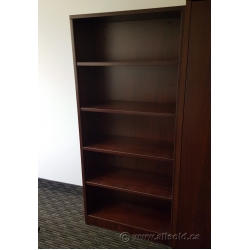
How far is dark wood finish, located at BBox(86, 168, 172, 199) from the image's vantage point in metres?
1.69

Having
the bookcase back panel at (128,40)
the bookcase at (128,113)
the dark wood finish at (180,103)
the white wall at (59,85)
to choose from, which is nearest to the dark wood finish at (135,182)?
the bookcase at (128,113)

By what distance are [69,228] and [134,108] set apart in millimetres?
1219

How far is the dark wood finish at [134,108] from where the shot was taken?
1.52 metres

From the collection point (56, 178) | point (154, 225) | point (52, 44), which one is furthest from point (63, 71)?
point (154, 225)

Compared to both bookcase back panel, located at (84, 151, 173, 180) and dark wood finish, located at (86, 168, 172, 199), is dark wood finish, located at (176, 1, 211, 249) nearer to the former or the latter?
dark wood finish, located at (86, 168, 172, 199)

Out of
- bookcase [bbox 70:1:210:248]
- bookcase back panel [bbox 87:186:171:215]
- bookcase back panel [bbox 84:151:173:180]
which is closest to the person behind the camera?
bookcase [bbox 70:1:210:248]

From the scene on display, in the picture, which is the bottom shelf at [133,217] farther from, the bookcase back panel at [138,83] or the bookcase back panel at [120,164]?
the bookcase back panel at [138,83]

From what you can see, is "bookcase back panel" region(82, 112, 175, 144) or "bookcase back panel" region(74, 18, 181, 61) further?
"bookcase back panel" region(82, 112, 175, 144)

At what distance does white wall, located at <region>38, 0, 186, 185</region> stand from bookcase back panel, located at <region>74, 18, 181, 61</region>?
180 millimetres

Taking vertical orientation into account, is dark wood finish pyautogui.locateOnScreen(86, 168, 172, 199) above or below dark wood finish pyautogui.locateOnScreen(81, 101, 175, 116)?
below

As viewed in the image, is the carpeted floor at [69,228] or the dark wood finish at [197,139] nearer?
the dark wood finish at [197,139]

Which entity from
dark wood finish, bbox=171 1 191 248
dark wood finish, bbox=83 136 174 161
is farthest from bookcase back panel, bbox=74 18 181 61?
dark wood finish, bbox=83 136 174 161

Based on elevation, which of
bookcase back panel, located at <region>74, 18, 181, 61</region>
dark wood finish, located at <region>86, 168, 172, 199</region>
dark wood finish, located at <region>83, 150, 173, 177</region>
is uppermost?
bookcase back panel, located at <region>74, 18, 181, 61</region>

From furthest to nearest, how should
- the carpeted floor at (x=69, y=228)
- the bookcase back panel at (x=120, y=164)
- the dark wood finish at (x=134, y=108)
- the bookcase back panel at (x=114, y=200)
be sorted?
the bookcase back panel at (x=114, y=200) < the bookcase back panel at (x=120, y=164) < the carpeted floor at (x=69, y=228) < the dark wood finish at (x=134, y=108)
